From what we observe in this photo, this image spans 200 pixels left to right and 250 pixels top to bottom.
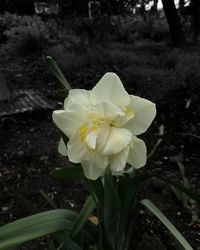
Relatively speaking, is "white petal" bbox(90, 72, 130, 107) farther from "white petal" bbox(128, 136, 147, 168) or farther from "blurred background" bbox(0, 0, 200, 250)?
"blurred background" bbox(0, 0, 200, 250)

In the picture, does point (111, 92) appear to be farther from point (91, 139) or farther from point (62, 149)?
point (62, 149)

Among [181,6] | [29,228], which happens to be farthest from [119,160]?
[181,6]

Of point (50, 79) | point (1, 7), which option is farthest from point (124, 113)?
point (1, 7)

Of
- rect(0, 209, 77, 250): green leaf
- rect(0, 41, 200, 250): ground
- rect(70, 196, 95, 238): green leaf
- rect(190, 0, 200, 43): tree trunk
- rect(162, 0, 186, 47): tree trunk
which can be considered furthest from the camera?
rect(162, 0, 186, 47): tree trunk

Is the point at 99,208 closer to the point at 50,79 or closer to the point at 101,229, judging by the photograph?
the point at 101,229

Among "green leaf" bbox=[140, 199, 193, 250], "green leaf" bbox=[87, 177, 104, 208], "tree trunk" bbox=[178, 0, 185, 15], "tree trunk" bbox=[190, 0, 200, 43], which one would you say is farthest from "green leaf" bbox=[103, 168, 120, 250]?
"tree trunk" bbox=[178, 0, 185, 15]
